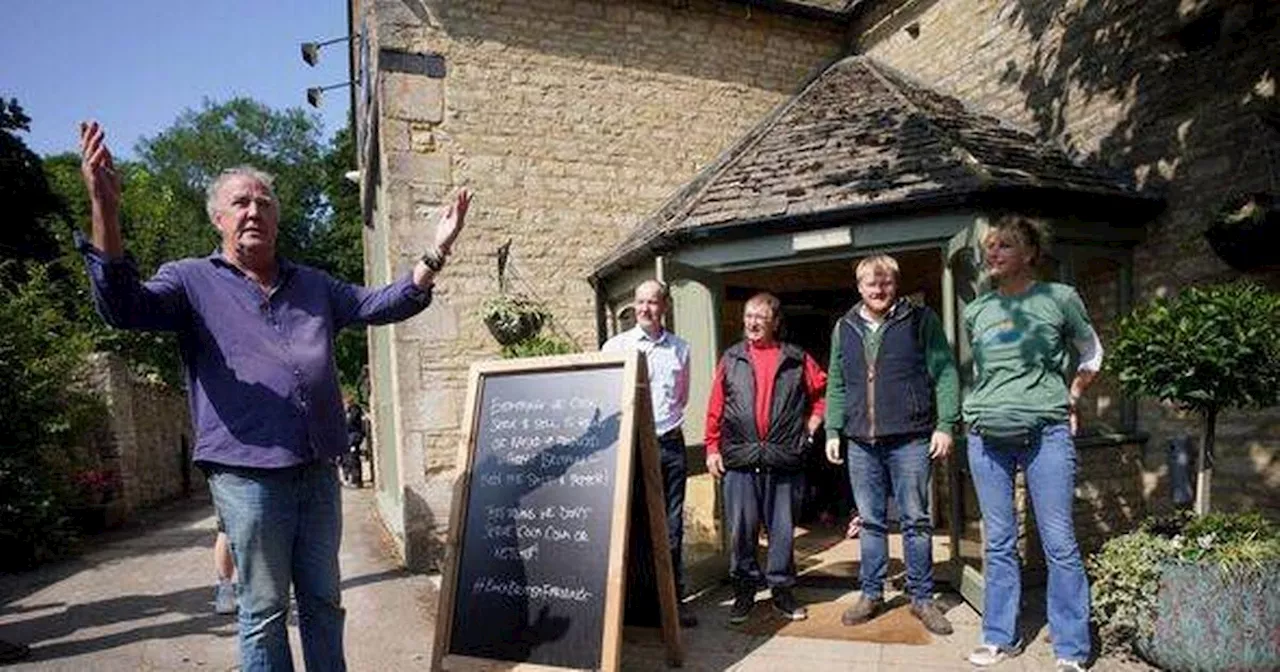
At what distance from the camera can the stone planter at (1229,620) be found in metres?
3.38

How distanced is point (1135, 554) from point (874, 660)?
137cm

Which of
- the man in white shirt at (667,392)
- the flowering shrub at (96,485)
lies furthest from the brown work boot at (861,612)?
the flowering shrub at (96,485)

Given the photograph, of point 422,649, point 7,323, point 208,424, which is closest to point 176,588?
point 422,649

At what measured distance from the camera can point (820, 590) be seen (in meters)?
5.15

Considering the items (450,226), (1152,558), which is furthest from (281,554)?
(1152,558)

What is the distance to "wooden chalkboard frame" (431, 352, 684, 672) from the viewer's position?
11.4 feet

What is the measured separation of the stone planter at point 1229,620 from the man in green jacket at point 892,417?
1108 millimetres

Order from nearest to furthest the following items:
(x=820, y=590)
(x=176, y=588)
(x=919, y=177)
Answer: (x=820, y=590) → (x=919, y=177) → (x=176, y=588)

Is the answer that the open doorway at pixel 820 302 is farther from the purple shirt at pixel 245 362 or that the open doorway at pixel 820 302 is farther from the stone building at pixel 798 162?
the purple shirt at pixel 245 362

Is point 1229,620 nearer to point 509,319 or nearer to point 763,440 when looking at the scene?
point 763,440

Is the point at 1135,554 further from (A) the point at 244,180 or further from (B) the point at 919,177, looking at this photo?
(A) the point at 244,180

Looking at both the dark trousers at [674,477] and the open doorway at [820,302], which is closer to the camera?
the dark trousers at [674,477]

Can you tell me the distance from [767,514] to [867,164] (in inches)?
127

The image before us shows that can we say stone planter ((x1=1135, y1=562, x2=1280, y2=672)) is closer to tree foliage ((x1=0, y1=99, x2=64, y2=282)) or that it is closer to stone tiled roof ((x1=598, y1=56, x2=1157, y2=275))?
stone tiled roof ((x1=598, y1=56, x2=1157, y2=275))
